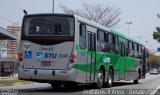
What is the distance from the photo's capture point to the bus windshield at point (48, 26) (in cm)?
1903

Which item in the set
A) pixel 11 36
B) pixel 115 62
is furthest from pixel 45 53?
pixel 11 36

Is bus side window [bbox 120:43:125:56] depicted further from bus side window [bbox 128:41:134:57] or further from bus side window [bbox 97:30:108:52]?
bus side window [bbox 97:30:108:52]

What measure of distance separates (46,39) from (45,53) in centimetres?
63

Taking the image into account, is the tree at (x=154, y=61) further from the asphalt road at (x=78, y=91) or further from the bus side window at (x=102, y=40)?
the asphalt road at (x=78, y=91)

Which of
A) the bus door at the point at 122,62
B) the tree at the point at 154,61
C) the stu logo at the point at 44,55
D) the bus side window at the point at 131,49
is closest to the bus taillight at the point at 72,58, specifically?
the stu logo at the point at 44,55

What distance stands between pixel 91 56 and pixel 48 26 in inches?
108

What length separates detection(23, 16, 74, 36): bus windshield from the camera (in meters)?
19.0

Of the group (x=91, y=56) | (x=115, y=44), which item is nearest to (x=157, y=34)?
(x=115, y=44)

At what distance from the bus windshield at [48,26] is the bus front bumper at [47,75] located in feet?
5.50

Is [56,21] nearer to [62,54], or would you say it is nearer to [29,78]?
[62,54]

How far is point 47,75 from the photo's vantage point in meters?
18.6

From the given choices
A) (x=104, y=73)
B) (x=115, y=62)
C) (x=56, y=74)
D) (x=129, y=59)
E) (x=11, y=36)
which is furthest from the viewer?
(x=11, y=36)

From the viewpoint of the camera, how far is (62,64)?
61.6 feet

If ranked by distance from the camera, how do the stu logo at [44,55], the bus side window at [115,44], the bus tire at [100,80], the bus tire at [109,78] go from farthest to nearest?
1. the bus side window at [115,44]
2. the bus tire at [109,78]
3. the bus tire at [100,80]
4. the stu logo at [44,55]
